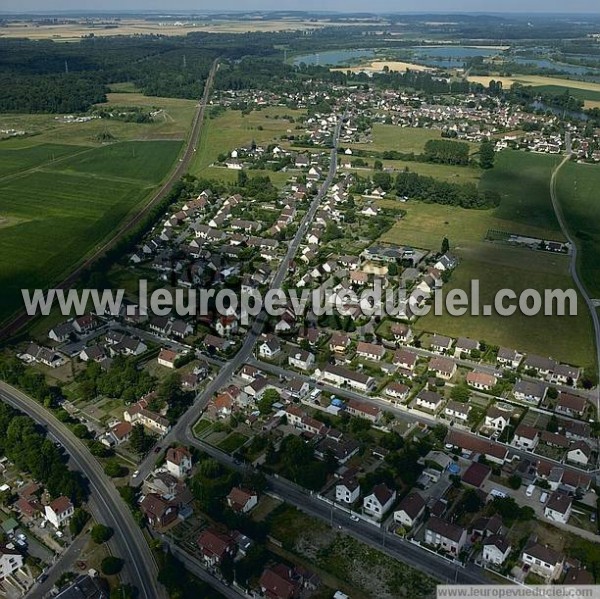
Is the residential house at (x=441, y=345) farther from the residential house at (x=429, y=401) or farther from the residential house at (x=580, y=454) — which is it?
the residential house at (x=580, y=454)

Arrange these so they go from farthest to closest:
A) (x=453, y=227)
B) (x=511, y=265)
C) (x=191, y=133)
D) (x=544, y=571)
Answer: (x=191, y=133)
(x=453, y=227)
(x=511, y=265)
(x=544, y=571)

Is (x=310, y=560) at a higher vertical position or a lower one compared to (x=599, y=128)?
lower

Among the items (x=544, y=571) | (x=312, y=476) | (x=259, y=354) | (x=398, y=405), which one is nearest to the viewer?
(x=544, y=571)

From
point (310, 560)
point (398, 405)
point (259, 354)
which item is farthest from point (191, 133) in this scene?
point (310, 560)

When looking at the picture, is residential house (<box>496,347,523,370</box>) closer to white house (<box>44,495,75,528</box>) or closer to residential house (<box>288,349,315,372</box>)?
residential house (<box>288,349,315,372</box>)

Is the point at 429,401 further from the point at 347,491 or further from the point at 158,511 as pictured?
the point at 158,511

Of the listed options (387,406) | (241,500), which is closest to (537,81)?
(387,406)

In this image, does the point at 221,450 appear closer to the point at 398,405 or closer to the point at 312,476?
the point at 312,476

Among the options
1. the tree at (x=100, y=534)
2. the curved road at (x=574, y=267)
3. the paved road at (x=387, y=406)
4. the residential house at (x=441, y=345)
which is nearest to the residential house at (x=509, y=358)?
the residential house at (x=441, y=345)
